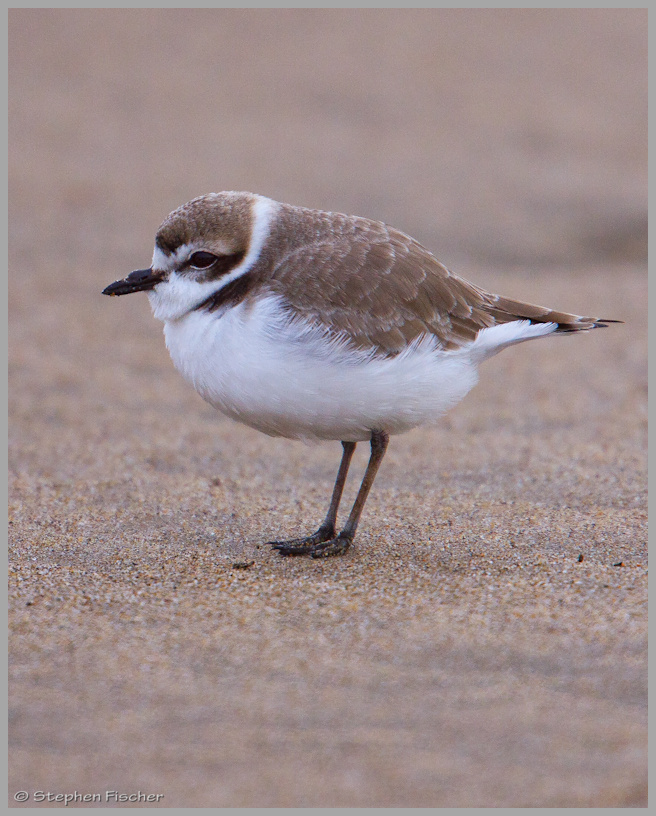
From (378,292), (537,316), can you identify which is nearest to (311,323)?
(378,292)

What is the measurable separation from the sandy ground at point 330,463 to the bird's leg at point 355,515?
0.07 metres

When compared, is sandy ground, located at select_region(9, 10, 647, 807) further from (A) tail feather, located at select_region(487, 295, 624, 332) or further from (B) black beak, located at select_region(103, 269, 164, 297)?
(B) black beak, located at select_region(103, 269, 164, 297)

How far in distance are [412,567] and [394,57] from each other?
963 centimetres

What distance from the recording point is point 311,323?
3566 millimetres

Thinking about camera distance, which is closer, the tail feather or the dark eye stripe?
the dark eye stripe

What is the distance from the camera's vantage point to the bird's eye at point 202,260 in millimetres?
3734

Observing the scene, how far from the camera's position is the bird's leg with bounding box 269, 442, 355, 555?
13.2ft

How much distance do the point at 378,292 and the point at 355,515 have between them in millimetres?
975

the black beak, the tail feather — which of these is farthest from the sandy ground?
the black beak

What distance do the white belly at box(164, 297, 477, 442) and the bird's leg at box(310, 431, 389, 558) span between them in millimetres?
101

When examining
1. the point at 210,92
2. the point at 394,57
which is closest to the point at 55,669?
the point at 210,92

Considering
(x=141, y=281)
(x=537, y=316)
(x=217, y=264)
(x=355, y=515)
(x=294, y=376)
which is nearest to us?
(x=294, y=376)

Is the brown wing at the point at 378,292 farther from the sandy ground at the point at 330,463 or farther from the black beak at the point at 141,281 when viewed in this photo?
the sandy ground at the point at 330,463

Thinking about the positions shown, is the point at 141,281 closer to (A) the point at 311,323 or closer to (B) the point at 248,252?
(B) the point at 248,252
